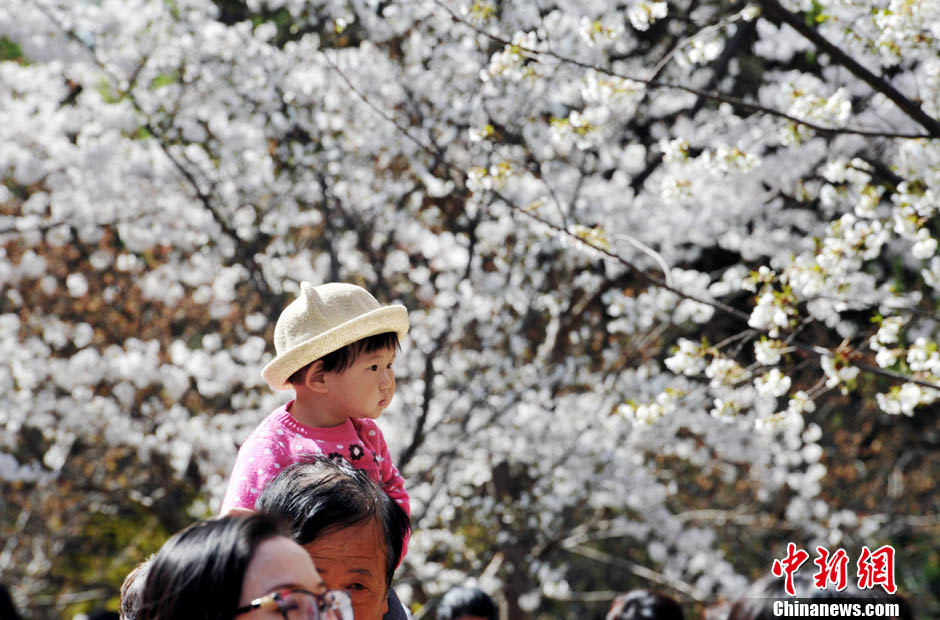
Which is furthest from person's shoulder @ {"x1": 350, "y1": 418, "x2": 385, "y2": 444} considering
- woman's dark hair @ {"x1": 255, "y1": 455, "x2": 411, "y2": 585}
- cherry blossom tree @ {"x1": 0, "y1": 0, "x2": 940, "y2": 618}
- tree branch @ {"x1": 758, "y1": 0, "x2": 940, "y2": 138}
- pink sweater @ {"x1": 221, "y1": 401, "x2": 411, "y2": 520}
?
cherry blossom tree @ {"x1": 0, "y1": 0, "x2": 940, "y2": 618}

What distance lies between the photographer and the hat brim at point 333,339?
90.7 inches

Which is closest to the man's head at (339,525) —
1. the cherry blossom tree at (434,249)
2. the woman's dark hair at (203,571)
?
the woman's dark hair at (203,571)

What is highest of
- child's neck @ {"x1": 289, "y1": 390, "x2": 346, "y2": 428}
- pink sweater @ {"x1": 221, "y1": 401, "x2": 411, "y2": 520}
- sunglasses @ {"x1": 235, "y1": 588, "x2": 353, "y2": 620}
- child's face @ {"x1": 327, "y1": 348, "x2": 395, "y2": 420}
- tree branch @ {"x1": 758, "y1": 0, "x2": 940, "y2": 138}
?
tree branch @ {"x1": 758, "y1": 0, "x2": 940, "y2": 138}

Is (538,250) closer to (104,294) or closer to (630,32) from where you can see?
(630,32)

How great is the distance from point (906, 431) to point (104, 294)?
7890 mm

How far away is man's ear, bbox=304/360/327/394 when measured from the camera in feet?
7.75

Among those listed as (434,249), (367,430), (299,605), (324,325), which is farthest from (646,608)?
(434,249)

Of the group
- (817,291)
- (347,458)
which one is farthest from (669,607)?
(347,458)

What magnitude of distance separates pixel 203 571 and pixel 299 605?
0.14 meters

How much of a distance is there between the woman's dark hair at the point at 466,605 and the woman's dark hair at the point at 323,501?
2.02 metres

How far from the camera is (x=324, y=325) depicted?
2.37 meters

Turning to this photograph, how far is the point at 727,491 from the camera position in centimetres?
966

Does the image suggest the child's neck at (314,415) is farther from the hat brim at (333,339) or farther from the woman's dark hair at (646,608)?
the woman's dark hair at (646,608)

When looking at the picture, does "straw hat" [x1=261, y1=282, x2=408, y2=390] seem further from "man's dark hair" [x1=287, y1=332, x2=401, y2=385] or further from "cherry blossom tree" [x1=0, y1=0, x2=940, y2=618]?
"cherry blossom tree" [x1=0, y1=0, x2=940, y2=618]
